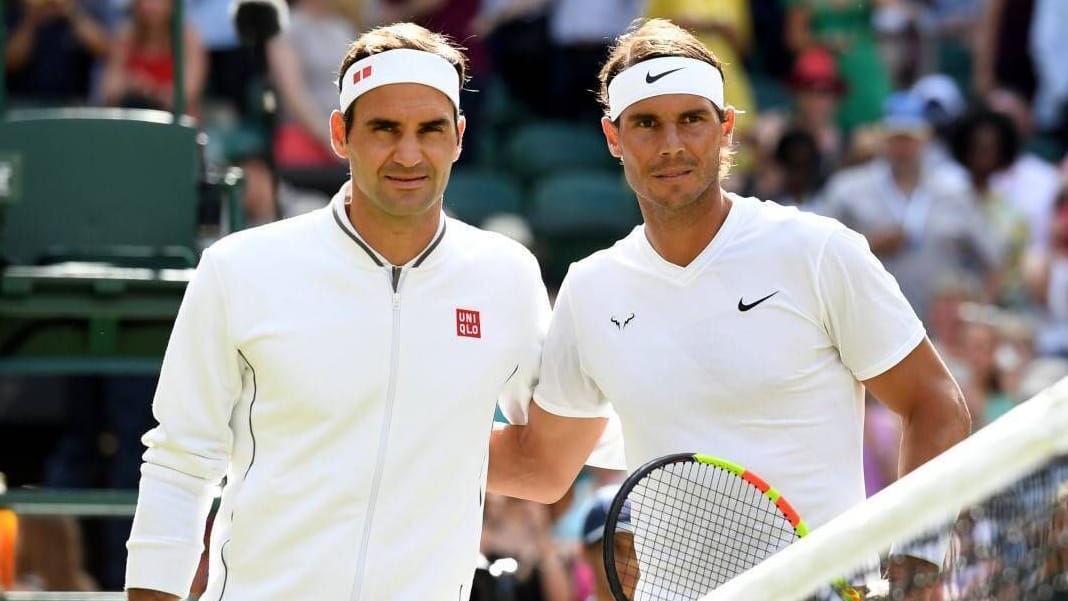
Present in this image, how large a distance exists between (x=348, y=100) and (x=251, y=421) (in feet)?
2.43

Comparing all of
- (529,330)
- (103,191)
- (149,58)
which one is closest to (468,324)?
(529,330)

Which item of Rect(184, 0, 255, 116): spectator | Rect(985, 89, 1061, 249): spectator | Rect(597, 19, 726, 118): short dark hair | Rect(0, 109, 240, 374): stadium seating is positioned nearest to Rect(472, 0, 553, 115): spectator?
Rect(184, 0, 255, 116): spectator

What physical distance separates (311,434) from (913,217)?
258 inches

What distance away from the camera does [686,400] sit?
14.7ft

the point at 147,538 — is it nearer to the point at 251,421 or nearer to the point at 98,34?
the point at 251,421

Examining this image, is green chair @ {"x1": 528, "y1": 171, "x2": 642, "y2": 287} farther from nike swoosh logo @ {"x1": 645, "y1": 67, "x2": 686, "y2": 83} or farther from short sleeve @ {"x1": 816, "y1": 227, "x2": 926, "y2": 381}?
short sleeve @ {"x1": 816, "y1": 227, "x2": 926, "y2": 381}

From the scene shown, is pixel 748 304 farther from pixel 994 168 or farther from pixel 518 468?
pixel 994 168

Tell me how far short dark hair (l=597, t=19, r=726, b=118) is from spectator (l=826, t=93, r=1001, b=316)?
5.47 meters

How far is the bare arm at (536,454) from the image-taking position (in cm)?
482

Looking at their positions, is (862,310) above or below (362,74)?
below

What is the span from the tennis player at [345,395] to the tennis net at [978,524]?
1038 millimetres

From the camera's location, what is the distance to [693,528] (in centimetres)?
441

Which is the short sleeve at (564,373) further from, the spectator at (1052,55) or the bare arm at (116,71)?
the spectator at (1052,55)

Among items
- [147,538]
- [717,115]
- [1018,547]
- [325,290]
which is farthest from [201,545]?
[1018,547]
